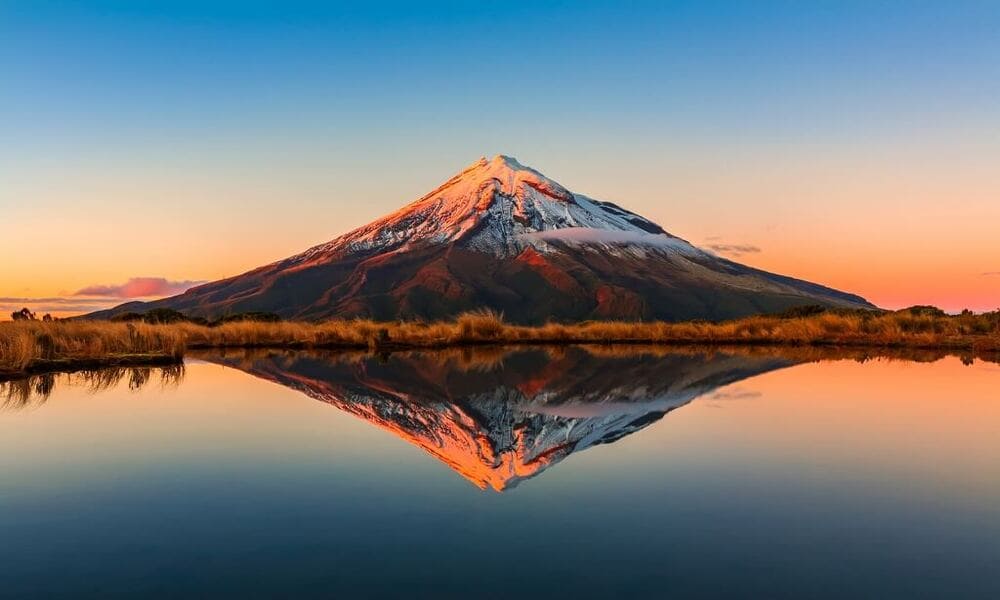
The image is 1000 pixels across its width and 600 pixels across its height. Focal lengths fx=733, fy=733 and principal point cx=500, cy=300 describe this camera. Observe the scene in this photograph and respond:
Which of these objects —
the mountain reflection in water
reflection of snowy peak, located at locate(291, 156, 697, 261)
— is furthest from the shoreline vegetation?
reflection of snowy peak, located at locate(291, 156, 697, 261)

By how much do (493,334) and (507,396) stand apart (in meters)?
18.0

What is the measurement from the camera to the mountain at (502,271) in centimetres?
12444

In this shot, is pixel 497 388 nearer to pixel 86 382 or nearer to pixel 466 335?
pixel 86 382

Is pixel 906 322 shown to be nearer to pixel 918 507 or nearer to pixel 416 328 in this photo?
pixel 416 328

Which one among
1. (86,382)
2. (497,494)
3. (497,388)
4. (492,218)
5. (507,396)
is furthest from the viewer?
(492,218)

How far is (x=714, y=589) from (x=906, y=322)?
32617 millimetres

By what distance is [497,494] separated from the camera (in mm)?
→ 5969

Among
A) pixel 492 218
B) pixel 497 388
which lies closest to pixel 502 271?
pixel 492 218

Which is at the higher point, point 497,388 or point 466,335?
point 466,335

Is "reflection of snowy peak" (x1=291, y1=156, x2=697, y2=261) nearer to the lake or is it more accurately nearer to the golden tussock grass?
the golden tussock grass

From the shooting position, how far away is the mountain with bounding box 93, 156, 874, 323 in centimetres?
12444

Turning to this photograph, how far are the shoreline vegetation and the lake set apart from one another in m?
7.28

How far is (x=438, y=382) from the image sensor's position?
48.4ft

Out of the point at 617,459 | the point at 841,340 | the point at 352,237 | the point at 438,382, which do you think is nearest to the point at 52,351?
the point at 438,382
